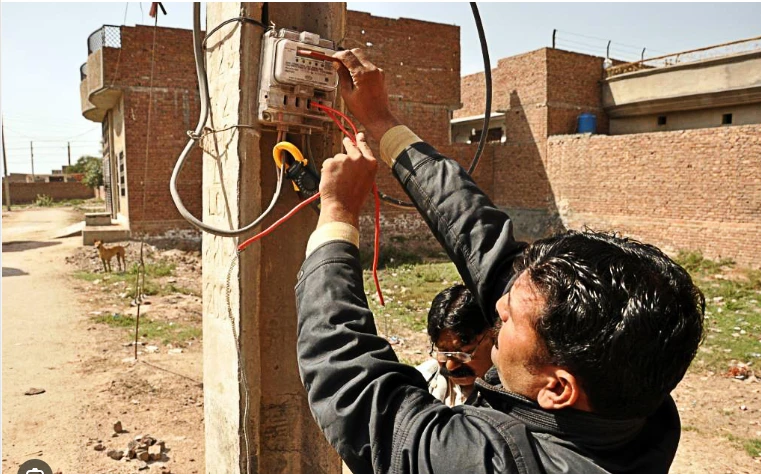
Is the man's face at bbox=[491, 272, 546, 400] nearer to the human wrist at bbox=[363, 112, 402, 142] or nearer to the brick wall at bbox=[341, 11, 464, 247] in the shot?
the human wrist at bbox=[363, 112, 402, 142]

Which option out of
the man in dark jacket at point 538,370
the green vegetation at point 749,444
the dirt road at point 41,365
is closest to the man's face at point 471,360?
the man in dark jacket at point 538,370

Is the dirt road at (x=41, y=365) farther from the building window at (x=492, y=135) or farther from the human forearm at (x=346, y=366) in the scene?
the building window at (x=492, y=135)

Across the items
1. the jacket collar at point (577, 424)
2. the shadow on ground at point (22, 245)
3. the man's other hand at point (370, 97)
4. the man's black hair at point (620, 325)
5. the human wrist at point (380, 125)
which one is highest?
the man's other hand at point (370, 97)

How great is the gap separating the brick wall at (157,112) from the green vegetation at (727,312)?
9.61 m

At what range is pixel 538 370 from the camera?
0.93 meters

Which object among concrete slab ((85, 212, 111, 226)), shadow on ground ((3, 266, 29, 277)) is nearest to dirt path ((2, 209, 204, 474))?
shadow on ground ((3, 266, 29, 277))

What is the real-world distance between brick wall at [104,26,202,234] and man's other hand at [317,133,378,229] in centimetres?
1115

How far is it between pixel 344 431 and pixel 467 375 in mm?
1115

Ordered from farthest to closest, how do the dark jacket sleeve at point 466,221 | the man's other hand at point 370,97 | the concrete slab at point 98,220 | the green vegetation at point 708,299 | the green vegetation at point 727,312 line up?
the concrete slab at point 98,220
the green vegetation at point 708,299
the green vegetation at point 727,312
the man's other hand at point 370,97
the dark jacket sleeve at point 466,221

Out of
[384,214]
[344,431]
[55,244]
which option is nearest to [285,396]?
[344,431]

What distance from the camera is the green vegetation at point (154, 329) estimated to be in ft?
20.5

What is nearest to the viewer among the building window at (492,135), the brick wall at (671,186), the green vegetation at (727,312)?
the green vegetation at (727,312)

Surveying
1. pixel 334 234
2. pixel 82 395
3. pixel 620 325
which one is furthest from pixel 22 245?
pixel 620 325

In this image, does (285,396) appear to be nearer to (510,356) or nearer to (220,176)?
(220,176)
